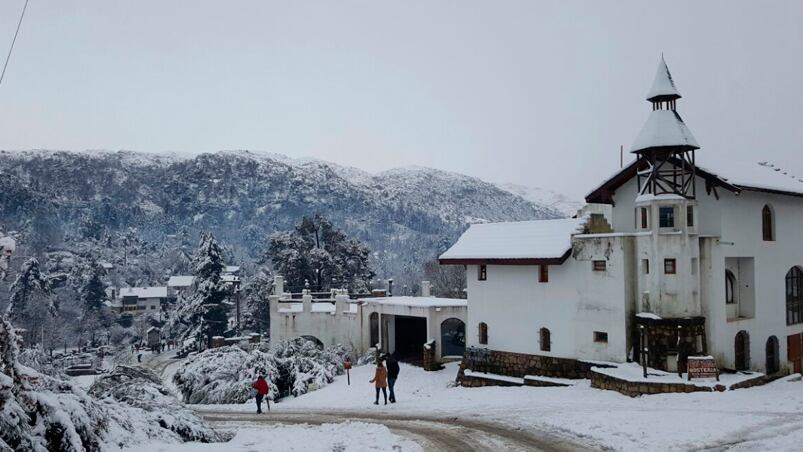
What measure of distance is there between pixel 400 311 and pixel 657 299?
15420 millimetres

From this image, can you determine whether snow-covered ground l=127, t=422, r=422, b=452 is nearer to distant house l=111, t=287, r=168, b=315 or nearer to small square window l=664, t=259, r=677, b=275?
small square window l=664, t=259, r=677, b=275

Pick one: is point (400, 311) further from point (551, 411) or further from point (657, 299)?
point (551, 411)

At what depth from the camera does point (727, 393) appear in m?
20.0

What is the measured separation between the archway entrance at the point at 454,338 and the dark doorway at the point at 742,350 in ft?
75.2

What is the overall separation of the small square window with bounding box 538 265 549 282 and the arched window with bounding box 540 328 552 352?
7.18 feet

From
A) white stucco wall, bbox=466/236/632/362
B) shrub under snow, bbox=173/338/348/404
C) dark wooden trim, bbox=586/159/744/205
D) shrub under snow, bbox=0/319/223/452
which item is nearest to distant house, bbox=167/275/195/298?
shrub under snow, bbox=173/338/348/404

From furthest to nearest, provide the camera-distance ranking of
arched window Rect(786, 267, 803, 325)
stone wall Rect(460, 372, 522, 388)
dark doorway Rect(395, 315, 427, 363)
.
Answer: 1. dark doorway Rect(395, 315, 427, 363)
2. arched window Rect(786, 267, 803, 325)
3. stone wall Rect(460, 372, 522, 388)

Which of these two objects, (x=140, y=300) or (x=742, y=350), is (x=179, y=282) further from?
(x=742, y=350)

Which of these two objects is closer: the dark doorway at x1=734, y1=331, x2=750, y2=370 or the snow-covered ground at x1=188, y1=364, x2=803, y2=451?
the snow-covered ground at x1=188, y1=364, x2=803, y2=451

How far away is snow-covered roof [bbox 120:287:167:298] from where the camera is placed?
10144 cm

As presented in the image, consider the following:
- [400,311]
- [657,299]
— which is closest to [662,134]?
[657,299]

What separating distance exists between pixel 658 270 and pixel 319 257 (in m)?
33.9

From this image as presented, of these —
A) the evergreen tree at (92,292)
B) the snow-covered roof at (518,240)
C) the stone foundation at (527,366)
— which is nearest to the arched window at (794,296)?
the snow-covered roof at (518,240)

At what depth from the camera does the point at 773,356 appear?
2786 cm
